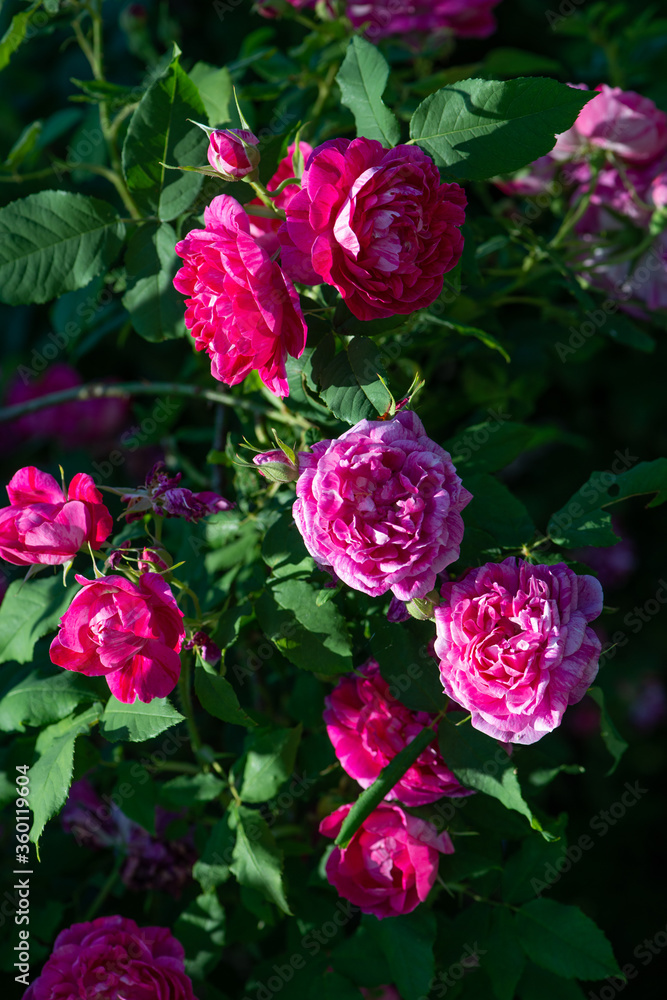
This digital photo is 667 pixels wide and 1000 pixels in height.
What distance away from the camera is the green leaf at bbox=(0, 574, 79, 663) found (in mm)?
958

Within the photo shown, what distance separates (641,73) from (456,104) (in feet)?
3.58

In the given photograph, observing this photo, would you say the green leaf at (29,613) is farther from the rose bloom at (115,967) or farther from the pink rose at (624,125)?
the pink rose at (624,125)

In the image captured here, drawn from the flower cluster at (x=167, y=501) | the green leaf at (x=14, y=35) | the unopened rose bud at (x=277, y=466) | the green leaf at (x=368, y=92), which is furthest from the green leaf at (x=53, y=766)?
the green leaf at (x=14, y=35)

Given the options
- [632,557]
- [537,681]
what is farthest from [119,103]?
[632,557]

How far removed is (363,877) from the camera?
0.96m

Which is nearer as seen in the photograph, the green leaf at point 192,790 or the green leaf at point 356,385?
the green leaf at point 356,385

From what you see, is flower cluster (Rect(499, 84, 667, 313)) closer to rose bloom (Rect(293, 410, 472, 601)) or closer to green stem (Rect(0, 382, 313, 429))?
green stem (Rect(0, 382, 313, 429))

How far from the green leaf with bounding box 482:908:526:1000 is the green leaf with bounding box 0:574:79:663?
67 centimetres

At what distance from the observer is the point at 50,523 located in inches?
32.4

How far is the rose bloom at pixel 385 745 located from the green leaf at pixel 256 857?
147mm

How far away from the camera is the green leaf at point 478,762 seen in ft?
2.77

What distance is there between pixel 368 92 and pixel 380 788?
2.44 feet

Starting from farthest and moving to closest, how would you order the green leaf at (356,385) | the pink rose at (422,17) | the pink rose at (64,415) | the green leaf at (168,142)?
1. the pink rose at (64,415)
2. the pink rose at (422,17)
3. the green leaf at (168,142)
4. the green leaf at (356,385)

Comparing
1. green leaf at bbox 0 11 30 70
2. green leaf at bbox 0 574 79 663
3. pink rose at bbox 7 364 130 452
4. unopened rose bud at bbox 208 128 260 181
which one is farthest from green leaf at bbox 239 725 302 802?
pink rose at bbox 7 364 130 452
